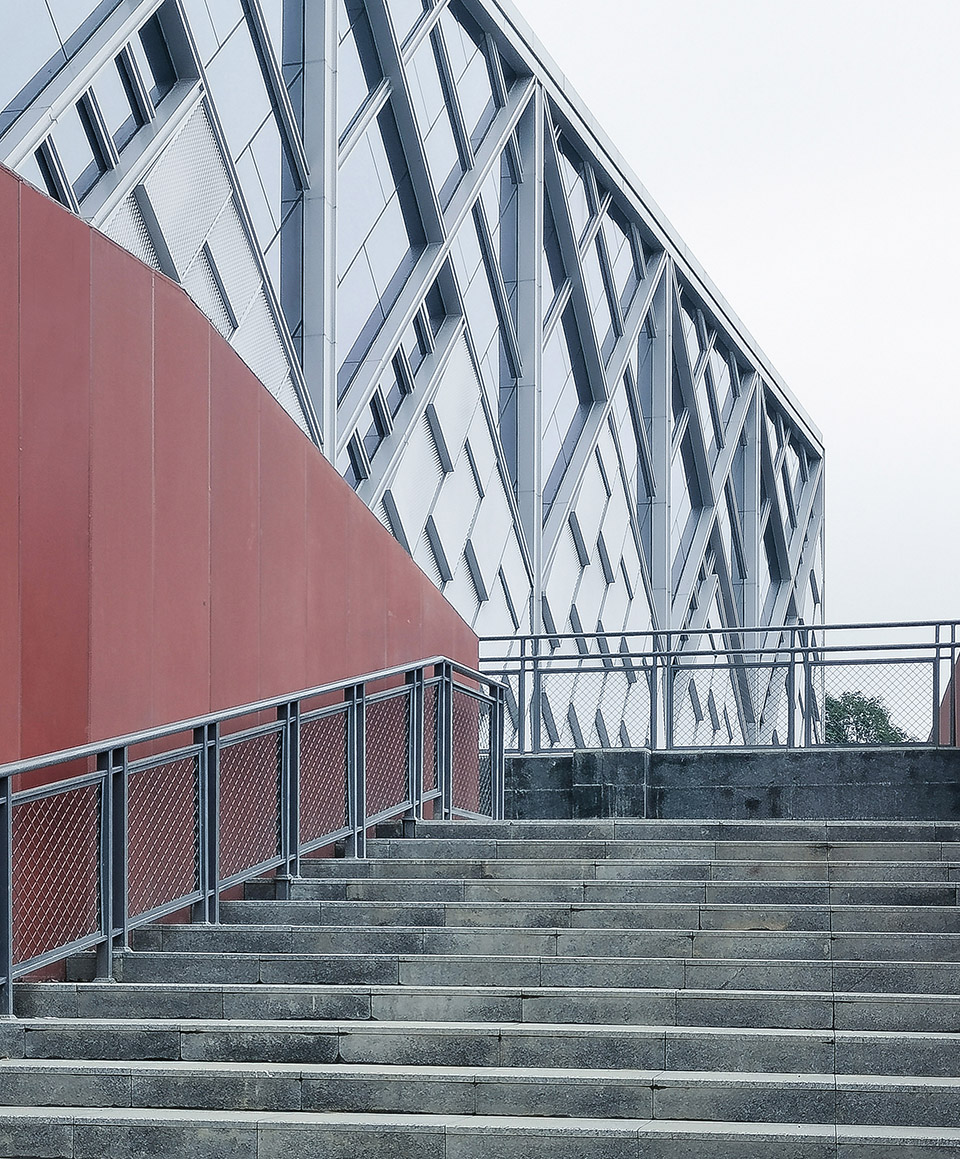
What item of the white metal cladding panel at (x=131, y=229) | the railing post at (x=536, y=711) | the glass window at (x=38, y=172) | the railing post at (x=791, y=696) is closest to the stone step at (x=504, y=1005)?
the glass window at (x=38, y=172)

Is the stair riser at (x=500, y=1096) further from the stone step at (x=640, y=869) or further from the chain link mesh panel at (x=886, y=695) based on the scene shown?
the chain link mesh panel at (x=886, y=695)

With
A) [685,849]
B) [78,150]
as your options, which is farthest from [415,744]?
[78,150]

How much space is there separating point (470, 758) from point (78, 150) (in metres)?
6.57

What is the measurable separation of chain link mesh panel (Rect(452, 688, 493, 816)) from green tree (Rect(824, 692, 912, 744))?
17.8 ft

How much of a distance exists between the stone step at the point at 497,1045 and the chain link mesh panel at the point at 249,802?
247 cm

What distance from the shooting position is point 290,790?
33.7ft

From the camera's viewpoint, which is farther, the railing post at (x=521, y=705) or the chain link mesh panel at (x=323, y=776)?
the railing post at (x=521, y=705)

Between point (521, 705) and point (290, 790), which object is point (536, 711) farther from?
point (290, 790)

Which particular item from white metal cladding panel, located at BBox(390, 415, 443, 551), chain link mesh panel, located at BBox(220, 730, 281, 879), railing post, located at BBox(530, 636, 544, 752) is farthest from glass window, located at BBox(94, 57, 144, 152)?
railing post, located at BBox(530, 636, 544, 752)

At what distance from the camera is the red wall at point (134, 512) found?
849cm

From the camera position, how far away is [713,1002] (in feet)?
23.6

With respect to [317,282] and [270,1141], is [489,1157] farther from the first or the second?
[317,282]

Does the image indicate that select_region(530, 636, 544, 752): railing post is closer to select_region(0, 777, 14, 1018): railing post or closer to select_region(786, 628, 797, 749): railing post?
select_region(786, 628, 797, 749): railing post

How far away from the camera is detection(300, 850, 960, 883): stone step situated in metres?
9.21
